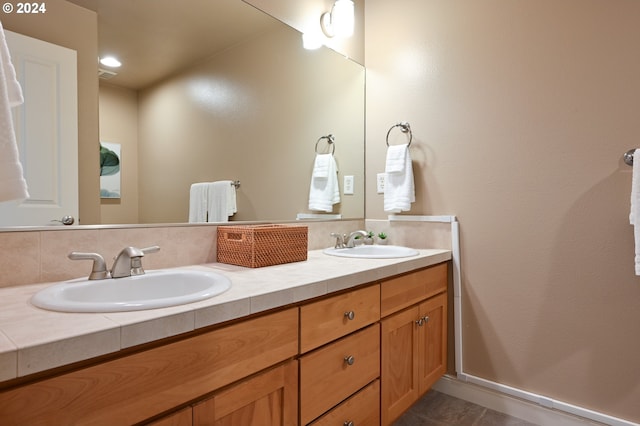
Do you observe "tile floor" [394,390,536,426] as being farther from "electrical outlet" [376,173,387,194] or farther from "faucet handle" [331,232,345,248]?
"electrical outlet" [376,173,387,194]

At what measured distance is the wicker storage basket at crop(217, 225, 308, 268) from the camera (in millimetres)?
1323

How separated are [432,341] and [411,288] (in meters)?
0.37

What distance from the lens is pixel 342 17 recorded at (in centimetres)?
205

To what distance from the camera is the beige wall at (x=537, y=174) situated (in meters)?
1.45

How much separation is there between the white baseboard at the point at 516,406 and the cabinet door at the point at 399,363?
0.41m

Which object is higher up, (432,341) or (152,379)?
(152,379)

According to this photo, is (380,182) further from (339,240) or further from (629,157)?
(629,157)

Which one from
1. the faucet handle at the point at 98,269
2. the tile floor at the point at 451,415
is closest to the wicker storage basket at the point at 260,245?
the faucet handle at the point at 98,269

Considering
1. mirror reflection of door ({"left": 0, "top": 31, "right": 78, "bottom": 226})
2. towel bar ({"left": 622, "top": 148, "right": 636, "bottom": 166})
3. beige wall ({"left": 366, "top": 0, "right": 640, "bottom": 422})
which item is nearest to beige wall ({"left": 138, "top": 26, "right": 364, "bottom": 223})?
mirror reflection of door ({"left": 0, "top": 31, "right": 78, "bottom": 226})

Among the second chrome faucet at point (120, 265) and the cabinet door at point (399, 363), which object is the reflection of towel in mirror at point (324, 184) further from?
the second chrome faucet at point (120, 265)

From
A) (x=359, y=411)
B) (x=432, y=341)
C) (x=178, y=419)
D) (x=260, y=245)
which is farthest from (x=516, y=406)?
(x=178, y=419)

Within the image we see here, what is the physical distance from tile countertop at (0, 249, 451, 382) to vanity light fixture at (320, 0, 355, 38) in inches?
58.6

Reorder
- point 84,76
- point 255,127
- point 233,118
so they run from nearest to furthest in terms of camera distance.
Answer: point 84,76
point 233,118
point 255,127

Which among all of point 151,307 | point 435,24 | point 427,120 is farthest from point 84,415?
point 435,24
